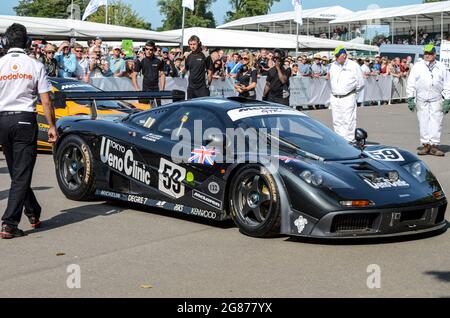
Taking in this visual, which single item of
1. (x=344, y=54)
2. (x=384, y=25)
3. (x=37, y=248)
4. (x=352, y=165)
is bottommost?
(x=37, y=248)

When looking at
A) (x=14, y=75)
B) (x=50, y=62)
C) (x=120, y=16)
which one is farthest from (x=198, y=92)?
(x=120, y=16)

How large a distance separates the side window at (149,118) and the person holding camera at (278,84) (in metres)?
5.70

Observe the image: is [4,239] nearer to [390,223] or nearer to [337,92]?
[390,223]

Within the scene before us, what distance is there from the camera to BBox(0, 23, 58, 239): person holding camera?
710 centimetres

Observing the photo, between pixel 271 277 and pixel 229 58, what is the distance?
21.0 m

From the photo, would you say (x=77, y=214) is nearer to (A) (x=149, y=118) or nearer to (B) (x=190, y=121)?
(A) (x=149, y=118)

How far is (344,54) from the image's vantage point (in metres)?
13.5

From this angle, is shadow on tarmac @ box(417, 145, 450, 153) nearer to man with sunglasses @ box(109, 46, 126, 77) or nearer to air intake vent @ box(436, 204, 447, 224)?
air intake vent @ box(436, 204, 447, 224)

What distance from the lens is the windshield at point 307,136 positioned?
7.68 meters

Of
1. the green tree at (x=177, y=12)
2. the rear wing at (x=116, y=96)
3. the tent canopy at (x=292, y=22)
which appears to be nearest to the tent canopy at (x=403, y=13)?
the tent canopy at (x=292, y=22)

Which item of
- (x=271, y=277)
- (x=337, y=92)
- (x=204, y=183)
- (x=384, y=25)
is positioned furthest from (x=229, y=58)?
(x=384, y=25)

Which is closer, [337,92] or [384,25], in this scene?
[337,92]

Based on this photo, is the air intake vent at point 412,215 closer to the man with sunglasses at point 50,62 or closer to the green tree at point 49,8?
the man with sunglasses at point 50,62
